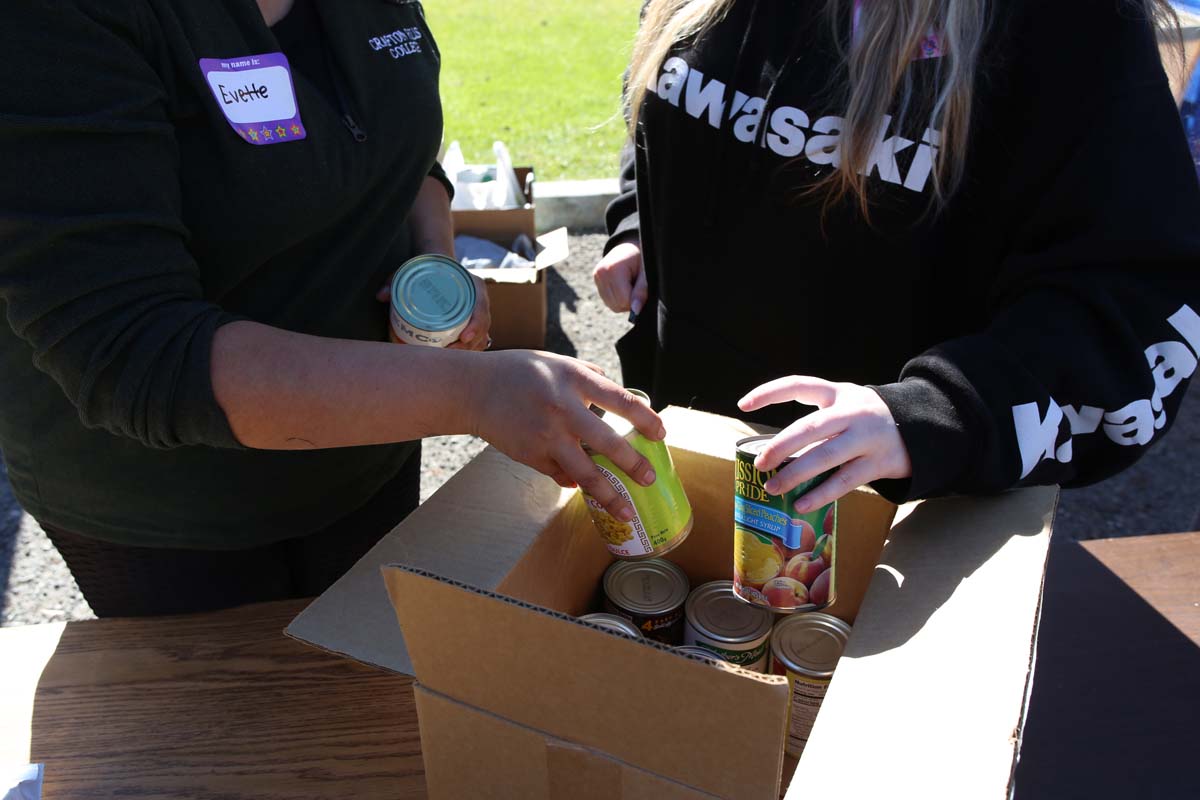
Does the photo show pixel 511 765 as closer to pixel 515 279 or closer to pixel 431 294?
pixel 431 294

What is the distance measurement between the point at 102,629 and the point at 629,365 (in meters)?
1.08

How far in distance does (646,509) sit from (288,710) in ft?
1.89

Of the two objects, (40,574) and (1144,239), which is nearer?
(1144,239)

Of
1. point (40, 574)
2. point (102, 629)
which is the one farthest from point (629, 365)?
point (40, 574)

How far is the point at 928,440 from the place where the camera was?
1.04 m

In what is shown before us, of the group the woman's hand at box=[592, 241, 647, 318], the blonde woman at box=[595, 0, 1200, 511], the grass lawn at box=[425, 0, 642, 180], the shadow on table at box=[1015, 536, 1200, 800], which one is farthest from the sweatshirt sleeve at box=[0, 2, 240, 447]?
the grass lawn at box=[425, 0, 642, 180]

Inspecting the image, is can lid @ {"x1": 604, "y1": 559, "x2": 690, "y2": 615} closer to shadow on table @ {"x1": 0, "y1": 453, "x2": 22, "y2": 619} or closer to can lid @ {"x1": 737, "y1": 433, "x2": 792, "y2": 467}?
can lid @ {"x1": 737, "y1": 433, "x2": 792, "y2": 467}

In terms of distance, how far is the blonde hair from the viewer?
4.04ft

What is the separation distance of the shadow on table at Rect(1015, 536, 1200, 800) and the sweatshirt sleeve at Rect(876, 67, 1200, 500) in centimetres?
40

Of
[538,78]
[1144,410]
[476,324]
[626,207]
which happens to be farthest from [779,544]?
[538,78]

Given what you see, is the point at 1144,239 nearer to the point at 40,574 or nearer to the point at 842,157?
the point at 842,157

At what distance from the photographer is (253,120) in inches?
44.9

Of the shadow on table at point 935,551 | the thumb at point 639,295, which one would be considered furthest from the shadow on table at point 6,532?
the shadow on table at point 935,551

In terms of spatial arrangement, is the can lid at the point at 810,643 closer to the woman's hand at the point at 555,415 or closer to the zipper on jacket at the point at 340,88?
the woman's hand at the point at 555,415
